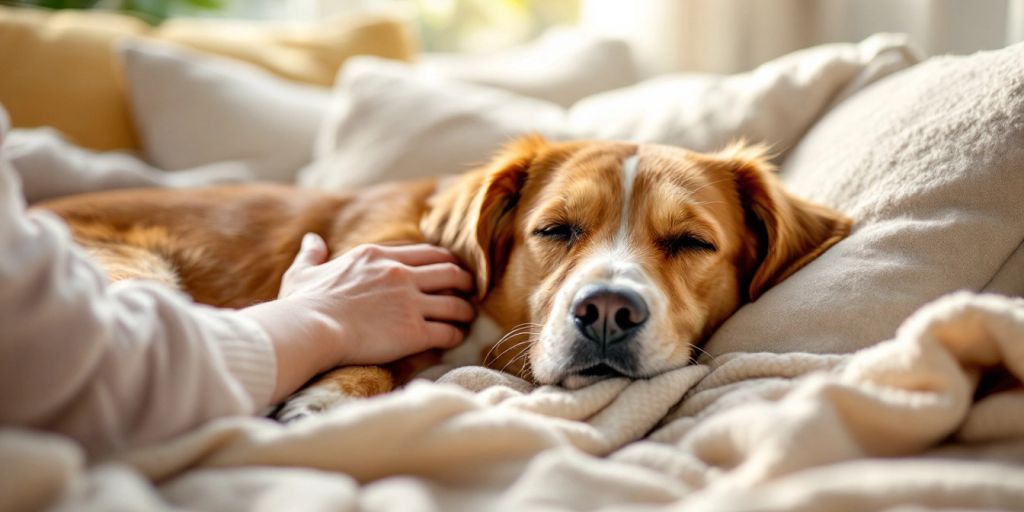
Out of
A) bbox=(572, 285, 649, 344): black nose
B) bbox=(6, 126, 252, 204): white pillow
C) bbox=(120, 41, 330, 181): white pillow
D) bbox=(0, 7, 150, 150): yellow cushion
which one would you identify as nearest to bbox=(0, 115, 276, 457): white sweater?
bbox=(572, 285, 649, 344): black nose

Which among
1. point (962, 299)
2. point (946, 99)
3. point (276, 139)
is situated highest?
point (946, 99)

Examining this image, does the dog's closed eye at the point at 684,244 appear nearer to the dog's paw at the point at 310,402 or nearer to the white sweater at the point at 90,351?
the dog's paw at the point at 310,402

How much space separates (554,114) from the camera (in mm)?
2422

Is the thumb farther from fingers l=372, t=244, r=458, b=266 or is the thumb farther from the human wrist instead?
the human wrist

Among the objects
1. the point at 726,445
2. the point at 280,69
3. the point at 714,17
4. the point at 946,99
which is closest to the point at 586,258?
the point at 726,445

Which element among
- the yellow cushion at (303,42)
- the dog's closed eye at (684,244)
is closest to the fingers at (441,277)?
the dog's closed eye at (684,244)

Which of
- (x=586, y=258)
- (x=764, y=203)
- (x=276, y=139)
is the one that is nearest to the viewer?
(x=586, y=258)

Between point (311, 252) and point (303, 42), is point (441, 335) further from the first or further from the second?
point (303, 42)

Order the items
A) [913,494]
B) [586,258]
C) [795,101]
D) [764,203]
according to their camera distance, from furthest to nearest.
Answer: [795,101], [764,203], [586,258], [913,494]

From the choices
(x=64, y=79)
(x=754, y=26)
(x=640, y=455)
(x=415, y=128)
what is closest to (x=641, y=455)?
(x=640, y=455)

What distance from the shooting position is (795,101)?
201 cm

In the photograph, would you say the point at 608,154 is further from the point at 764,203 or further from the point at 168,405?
the point at 168,405

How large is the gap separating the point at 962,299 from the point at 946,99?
2.38 ft

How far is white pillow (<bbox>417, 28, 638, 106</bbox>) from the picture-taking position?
291cm
